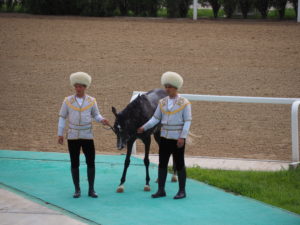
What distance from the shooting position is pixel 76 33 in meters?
24.2

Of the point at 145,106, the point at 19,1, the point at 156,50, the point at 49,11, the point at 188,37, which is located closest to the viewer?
the point at 145,106

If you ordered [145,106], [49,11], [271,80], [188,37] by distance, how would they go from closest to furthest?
[145,106] → [271,80] → [188,37] → [49,11]

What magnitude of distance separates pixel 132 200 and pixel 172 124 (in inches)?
38.9

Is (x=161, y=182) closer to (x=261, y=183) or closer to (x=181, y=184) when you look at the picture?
(x=181, y=184)

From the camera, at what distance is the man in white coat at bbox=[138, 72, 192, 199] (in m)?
7.45

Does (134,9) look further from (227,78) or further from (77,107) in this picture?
(77,107)

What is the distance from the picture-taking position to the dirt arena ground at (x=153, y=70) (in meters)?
12.1

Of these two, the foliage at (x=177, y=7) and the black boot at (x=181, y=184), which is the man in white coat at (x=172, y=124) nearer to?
the black boot at (x=181, y=184)

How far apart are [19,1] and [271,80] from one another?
2203 centimetres

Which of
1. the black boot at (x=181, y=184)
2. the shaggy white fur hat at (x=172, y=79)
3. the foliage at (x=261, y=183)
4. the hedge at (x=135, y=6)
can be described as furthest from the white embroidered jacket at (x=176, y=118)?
the hedge at (x=135, y=6)

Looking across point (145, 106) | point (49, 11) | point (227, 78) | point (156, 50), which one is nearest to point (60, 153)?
point (145, 106)

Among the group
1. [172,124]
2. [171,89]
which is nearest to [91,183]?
[172,124]

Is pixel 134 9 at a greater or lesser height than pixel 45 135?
greater

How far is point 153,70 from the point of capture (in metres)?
18.6
